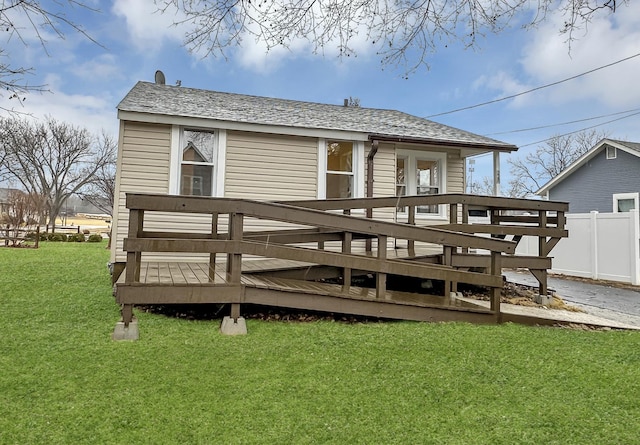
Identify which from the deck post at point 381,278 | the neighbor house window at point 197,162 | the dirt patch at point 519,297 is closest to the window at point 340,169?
the neighbor house window at point 197,162

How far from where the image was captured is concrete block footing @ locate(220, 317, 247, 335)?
4062 millimetres

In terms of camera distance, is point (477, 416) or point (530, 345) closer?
point (477, 416)

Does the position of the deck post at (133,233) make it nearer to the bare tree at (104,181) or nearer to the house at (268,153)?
the house at (268,153)

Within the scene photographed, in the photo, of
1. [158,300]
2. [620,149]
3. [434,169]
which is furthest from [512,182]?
[158,300]

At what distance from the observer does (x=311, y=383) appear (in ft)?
9.75

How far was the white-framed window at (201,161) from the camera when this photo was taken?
7441mm

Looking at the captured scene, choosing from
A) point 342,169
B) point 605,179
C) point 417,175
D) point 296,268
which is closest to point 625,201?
point 605,179

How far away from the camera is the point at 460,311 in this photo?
4.86 metres

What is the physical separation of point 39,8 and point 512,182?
39.7 meters

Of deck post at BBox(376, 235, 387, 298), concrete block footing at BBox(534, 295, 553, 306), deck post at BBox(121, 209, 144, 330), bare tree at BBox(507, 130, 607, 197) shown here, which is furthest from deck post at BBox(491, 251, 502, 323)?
bare tree at BBox(507, 130, 607, 197)

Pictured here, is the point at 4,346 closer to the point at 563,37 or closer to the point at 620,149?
the point at 563,37

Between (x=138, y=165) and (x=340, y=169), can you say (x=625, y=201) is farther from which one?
(x=138, y=165)

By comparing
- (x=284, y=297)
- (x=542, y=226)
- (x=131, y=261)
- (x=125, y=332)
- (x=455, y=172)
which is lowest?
(x=125, y=332)

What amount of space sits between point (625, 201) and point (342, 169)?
44.9 feet
